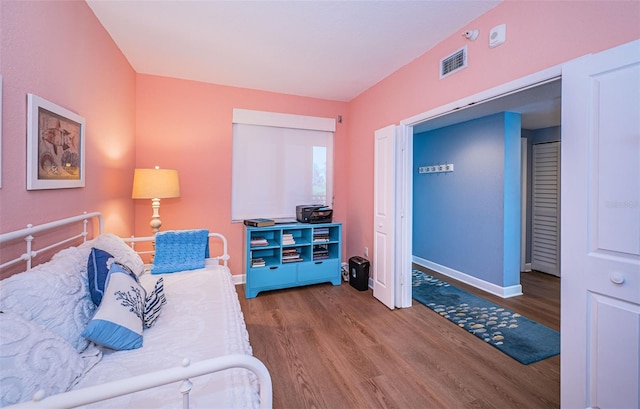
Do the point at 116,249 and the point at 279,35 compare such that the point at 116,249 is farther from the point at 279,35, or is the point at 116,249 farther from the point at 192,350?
the point at 279,35

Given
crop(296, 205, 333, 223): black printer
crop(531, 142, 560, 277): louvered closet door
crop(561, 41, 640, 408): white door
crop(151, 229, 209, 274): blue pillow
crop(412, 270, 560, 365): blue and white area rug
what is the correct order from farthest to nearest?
1. crop(531, 142, 560, 277): louvered closet door
2. crop(296, 205, 333, 223): black printer
3. crop(151, 229, 209, 274): blue pillow
4. crop(412, 270, 560, 365): blue and white area rug
5. crop(561, 41, 640, 408): white door

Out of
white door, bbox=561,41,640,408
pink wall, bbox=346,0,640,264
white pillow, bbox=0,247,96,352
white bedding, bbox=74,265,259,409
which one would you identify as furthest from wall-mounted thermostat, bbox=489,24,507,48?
white pillow, bbox=0,247,96,352

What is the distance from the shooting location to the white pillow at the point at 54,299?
39.6 inches

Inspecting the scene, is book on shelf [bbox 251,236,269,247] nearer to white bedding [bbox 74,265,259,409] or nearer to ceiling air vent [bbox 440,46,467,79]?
white bedding [bbox 74,265,259,409]

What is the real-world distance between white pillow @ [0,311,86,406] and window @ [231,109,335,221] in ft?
8.26

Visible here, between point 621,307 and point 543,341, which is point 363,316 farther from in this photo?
point 621,307

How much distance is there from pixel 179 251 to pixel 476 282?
140 inches

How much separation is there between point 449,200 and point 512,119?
50.7 inches

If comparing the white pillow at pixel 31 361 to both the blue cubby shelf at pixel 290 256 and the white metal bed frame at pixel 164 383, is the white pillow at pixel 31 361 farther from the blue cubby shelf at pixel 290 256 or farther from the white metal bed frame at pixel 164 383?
the blue cubby shelf at pixel 290 256

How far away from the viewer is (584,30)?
141 cm

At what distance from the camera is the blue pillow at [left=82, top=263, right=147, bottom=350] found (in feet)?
3.59

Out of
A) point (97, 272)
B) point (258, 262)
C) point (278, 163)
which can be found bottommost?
point (258, 262)

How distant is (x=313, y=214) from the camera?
341 cm

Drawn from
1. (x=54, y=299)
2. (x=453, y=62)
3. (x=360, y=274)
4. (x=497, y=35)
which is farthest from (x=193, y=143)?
(x=497, y=35)
